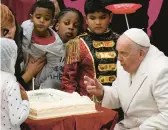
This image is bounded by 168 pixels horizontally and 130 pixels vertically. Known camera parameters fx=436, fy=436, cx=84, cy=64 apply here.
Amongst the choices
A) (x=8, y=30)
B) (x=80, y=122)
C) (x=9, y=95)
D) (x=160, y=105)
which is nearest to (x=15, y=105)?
(x=9, y=95)

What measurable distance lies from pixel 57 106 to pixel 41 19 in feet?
3.82

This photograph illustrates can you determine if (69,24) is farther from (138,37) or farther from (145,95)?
(145,95)

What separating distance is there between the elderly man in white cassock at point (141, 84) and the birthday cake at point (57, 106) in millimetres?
219

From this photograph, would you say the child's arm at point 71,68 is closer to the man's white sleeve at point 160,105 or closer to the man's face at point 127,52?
the man's face at point 127,52

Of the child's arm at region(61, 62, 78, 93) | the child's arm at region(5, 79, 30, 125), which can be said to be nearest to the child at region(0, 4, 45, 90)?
the child's arm at region(61, 62, 78, 93)

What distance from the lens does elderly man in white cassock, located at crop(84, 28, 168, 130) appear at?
2.93 metres

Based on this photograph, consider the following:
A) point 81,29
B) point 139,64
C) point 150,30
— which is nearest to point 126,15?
point 150,30

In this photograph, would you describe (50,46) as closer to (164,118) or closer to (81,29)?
(81,29)

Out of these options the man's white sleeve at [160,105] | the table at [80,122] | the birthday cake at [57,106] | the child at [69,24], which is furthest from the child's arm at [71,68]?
the man's white sleeve at [160,105]

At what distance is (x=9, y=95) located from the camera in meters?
2.52

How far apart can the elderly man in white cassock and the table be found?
0.81 feet

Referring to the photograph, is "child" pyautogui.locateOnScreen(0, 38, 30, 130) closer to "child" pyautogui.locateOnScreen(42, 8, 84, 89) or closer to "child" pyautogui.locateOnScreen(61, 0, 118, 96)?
"child" pyautogui.locateOnScreen(61, 0, 118, 96)

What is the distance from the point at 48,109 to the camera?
8.87 feet

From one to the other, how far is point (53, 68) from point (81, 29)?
1.55ft
